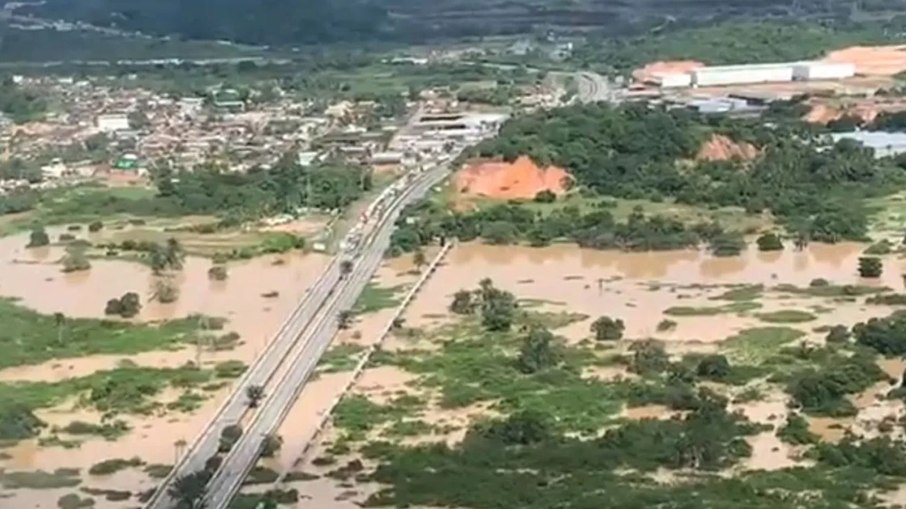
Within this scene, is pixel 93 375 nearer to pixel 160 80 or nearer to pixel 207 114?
pixel 207 114

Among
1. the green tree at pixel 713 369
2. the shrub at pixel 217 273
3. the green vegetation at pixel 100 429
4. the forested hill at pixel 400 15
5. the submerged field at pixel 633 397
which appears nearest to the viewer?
the submerged field at pixel 633 397

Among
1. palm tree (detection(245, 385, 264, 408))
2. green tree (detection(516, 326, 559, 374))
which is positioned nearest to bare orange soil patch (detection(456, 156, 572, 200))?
green tree (detection(516, 326, 559, 374))

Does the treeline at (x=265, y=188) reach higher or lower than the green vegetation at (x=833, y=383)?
higher

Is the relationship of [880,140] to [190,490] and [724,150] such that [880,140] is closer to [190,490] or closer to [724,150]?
[724,150]

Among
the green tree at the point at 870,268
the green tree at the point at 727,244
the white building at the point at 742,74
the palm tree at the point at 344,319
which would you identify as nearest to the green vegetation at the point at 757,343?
the green tree at the point at 870,268

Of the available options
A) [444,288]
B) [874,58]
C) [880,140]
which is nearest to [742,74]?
[874,58]

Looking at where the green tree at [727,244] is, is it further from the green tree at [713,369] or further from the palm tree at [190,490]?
the palm tree at [190,490]

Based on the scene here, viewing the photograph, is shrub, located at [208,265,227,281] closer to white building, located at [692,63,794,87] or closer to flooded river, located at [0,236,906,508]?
flooded river, located at [0,236,906,508]

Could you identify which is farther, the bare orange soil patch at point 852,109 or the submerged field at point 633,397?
the bare orange soil patch at point 852,109
